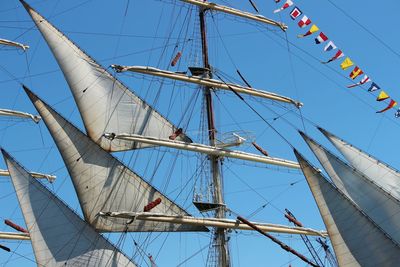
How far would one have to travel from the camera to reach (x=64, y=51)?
35500 millimetres

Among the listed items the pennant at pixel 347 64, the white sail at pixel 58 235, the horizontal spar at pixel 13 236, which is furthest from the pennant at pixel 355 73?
the horizontal spar at pixel 13 236

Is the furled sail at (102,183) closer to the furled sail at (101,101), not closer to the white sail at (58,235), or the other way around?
the white sail at (58,235)

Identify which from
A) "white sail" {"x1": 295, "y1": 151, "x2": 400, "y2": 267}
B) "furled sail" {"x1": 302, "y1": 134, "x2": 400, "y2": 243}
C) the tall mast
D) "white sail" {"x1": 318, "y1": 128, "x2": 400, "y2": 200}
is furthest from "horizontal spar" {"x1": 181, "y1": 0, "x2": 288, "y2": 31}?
"white sail" {"x1": 295, "y1": 151, "x2": 400, "y2": 267}

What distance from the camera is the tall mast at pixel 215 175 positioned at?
33.0 m

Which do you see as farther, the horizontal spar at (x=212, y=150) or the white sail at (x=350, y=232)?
the horizontal spar at (x=212, y=150)

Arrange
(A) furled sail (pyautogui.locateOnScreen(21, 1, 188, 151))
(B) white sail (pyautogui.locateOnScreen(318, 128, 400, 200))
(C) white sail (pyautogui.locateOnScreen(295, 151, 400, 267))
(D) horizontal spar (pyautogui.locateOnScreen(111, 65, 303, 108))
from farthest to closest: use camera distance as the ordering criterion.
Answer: (D) horizontal spar (pyautogui.locateOnScreen(111, 65, 303, 108)) < (A) furled sail (pyautogui.locateOnScreen(21, 1, 188, 151)) < (B) white sail (pyautogui.locateOnScreen(318, 128, 400, 200)) < (C) white sail (pyautogui.locateOnScreen(295, 151, 400, 267))

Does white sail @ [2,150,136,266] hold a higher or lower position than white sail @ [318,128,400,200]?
lower

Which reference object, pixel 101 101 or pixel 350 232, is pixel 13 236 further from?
pixel 350 232

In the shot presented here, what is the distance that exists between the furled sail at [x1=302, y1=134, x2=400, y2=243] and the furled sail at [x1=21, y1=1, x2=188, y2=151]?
9.52m

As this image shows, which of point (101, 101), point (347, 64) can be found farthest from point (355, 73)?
point (101, 101)

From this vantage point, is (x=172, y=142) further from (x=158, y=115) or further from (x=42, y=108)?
(x=42, y=108)

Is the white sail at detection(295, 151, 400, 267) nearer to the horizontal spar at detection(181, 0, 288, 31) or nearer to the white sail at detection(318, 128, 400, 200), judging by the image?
the white sail at detection(318, 128, 400, 200)

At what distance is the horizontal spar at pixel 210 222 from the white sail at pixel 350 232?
25.5 feet

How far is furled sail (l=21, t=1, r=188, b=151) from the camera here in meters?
34.8
